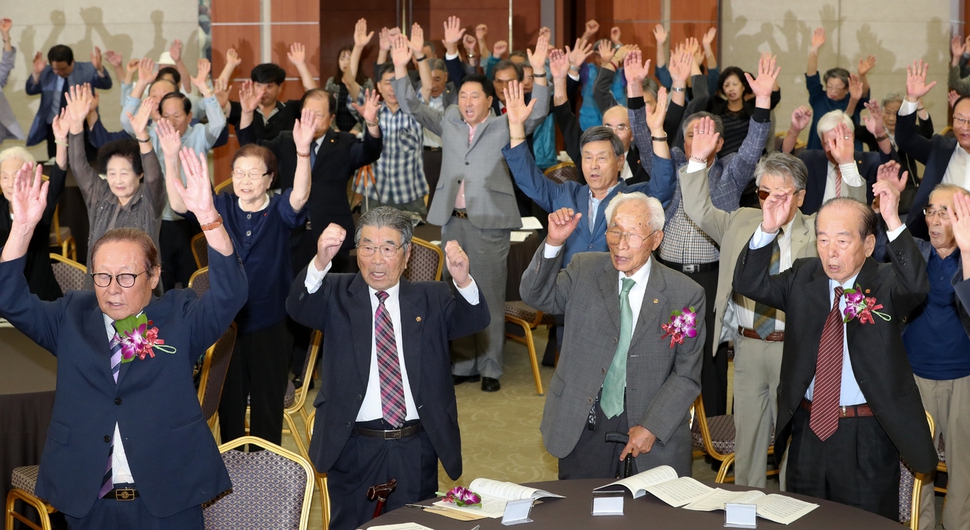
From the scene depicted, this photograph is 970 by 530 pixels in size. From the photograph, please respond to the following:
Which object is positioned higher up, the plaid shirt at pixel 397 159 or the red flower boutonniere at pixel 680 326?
the plaid shirt at pixel 397 159

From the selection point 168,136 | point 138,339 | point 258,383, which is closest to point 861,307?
point 138,339

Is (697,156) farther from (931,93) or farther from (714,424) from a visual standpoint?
(931,93)

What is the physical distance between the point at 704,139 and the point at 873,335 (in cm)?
126

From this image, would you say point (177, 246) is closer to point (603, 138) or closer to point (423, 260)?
point (423, 260)

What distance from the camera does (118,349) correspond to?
325 cm

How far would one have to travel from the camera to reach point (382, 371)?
12.5 feet

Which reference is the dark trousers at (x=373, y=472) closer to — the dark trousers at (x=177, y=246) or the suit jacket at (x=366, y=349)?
the suit jacket at (x=366, y=349)

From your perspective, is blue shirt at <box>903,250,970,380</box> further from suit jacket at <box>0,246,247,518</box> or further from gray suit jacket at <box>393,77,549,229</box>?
suit jacket at <box>0,246,247,518</box>

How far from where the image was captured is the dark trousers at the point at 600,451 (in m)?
3.82

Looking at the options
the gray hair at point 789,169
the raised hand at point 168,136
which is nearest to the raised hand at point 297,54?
the raised hand at point 168,136

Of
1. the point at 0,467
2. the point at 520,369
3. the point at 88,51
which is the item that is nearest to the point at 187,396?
the point at 0,467

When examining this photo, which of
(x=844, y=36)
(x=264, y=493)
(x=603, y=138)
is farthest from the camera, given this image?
(x=844, y=36)

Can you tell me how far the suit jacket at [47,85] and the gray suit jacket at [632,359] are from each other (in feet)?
22.5

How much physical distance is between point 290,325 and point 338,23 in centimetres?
737
